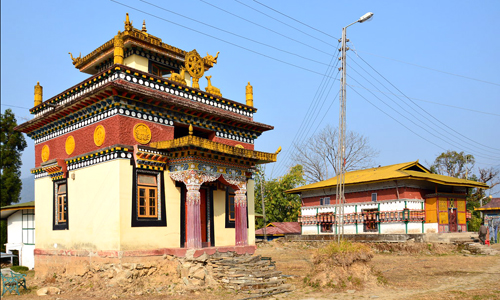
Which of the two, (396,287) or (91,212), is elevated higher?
(91,212)

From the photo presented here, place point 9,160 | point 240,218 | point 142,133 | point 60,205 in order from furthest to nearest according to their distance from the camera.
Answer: point 9,160 → point 60,205 → point 240,218 → point 142,133

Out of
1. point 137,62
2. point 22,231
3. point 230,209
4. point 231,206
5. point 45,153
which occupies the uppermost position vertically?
point 137,62

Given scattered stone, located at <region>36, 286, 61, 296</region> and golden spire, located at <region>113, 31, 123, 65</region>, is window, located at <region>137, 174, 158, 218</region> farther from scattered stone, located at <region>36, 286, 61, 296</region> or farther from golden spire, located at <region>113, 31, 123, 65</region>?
golden spire, located at <region>113, 31, 123, 65</region>

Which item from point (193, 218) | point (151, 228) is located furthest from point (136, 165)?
point (193, 218)

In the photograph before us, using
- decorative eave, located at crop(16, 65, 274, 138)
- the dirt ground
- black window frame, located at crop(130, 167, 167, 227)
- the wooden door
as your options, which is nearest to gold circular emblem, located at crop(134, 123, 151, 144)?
decorative eave, located at crop(16, 65, 274, 138)

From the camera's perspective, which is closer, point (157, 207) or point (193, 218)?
point (193, 218)

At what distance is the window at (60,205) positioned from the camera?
16922 millimetres

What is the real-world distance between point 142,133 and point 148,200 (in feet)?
7.80

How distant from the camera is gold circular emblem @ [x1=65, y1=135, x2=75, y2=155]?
16.9 m

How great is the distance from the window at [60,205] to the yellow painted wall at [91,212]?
23 centimetres

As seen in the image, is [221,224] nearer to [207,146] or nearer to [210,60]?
[207,146]

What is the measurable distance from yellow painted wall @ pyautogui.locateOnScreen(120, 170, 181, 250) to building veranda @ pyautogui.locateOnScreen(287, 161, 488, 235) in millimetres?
12965

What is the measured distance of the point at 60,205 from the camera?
17359mm

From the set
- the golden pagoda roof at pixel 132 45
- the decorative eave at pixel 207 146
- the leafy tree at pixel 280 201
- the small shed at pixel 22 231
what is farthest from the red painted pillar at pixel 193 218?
the leafy tree at pixel 280 201
